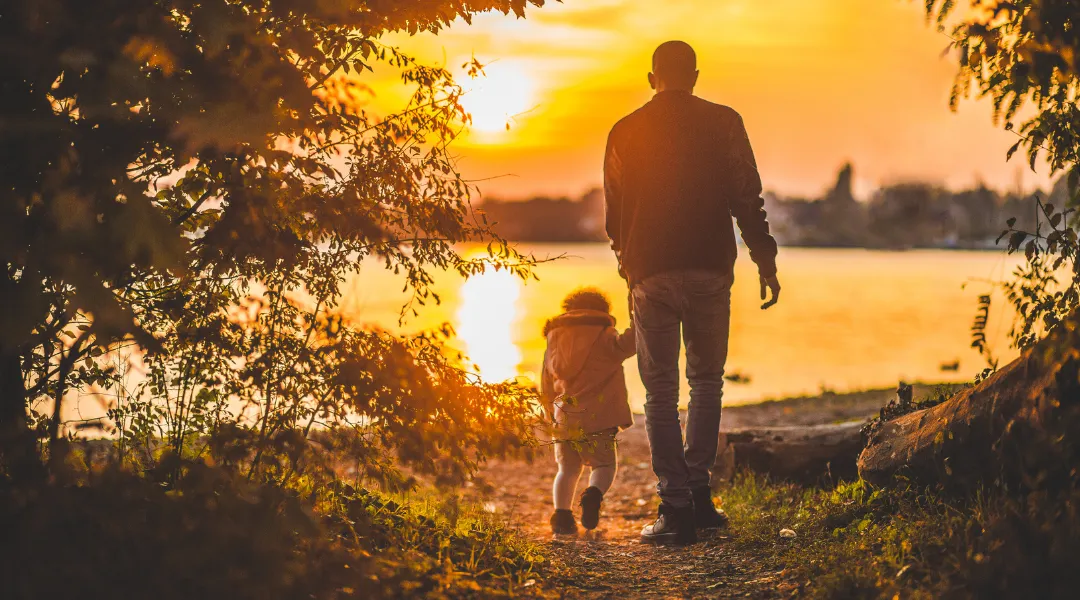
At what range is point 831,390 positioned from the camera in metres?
15.5

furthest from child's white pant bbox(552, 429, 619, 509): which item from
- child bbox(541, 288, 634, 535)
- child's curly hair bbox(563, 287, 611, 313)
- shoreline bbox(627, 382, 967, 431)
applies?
shoreline bbox(627, 382, 967, 431)

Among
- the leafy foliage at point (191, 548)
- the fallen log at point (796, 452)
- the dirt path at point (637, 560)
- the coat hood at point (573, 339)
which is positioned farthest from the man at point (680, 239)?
the leafy foliage at point (191, 548)

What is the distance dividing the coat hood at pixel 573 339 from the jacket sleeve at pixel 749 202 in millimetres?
1309

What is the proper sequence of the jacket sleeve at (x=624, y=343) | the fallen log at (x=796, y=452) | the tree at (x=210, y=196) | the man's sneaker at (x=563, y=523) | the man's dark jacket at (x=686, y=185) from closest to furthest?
the tree at (x=210, y=196), the man's dark jacket at (x=686, y=185), the jacket sleeve at (x=624, y=343), the man's sneaker at (x=563, y=523), the fallen log at (x=796, y=452)

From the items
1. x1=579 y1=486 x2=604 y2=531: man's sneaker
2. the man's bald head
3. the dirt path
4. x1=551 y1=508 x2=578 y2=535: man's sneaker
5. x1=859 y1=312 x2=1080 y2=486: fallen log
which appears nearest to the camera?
x1=859 y1=312 x2=1080 y2=486: fallen log

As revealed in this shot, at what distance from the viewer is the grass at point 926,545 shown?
308 centimetres

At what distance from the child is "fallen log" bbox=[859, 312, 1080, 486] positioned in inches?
74.7

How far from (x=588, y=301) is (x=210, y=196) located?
283 cm

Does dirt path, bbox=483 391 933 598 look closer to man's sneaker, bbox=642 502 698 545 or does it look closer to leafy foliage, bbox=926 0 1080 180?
man's sneaker, bbox=642 502 698 545

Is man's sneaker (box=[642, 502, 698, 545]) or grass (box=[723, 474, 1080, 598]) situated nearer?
grass (box=[723, 474, 1080, 598])

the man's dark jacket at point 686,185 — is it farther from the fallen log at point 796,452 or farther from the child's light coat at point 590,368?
the fallen log at point 796,452

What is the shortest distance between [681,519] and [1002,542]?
2070 mm

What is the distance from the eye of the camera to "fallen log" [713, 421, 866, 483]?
625cm

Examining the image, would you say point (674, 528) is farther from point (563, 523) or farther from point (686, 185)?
point (686, 185)
